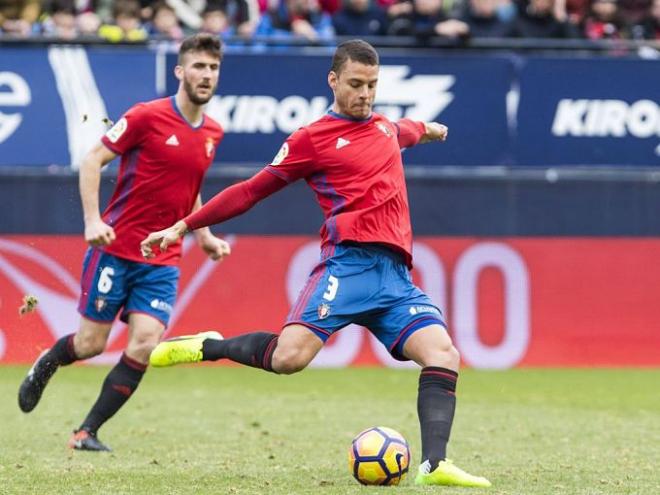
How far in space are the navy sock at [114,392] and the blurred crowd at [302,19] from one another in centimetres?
677

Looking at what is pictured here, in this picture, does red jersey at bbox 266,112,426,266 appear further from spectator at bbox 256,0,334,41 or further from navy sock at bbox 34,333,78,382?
spectator at bbox 256,0,334,41

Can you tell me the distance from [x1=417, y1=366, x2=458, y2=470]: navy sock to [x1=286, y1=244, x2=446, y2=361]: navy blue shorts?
267 mm

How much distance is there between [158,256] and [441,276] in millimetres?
6289

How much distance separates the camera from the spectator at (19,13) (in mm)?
15352

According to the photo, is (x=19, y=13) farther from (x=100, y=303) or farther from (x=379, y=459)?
(x=379, y=459)

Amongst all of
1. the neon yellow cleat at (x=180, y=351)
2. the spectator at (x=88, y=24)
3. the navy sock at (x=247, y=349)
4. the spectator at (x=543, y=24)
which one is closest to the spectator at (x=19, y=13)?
the spectator at (x=88, y=24)

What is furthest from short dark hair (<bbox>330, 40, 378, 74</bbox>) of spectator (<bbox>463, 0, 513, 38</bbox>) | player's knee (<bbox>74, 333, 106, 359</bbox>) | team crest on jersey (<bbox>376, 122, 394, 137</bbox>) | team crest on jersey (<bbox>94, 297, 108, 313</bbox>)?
spectator (<bbox>463, 0, 513, 38</bbox>)

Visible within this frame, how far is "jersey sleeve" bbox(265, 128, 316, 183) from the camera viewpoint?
288 inches

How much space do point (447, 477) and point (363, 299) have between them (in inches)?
41.4

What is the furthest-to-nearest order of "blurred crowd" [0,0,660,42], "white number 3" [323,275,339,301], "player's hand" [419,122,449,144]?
"blurred crowd" [0,0,660,42] < "player's hand" [419,122,449,144] < "white number 3" [323,275,339,301]

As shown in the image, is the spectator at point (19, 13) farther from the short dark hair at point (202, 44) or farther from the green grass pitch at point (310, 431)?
the short dark hair at point (202, 44)

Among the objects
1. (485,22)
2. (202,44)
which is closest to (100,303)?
(202,44)

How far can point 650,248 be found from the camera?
14961 mm

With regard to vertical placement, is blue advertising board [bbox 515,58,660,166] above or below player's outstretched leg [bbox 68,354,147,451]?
above
